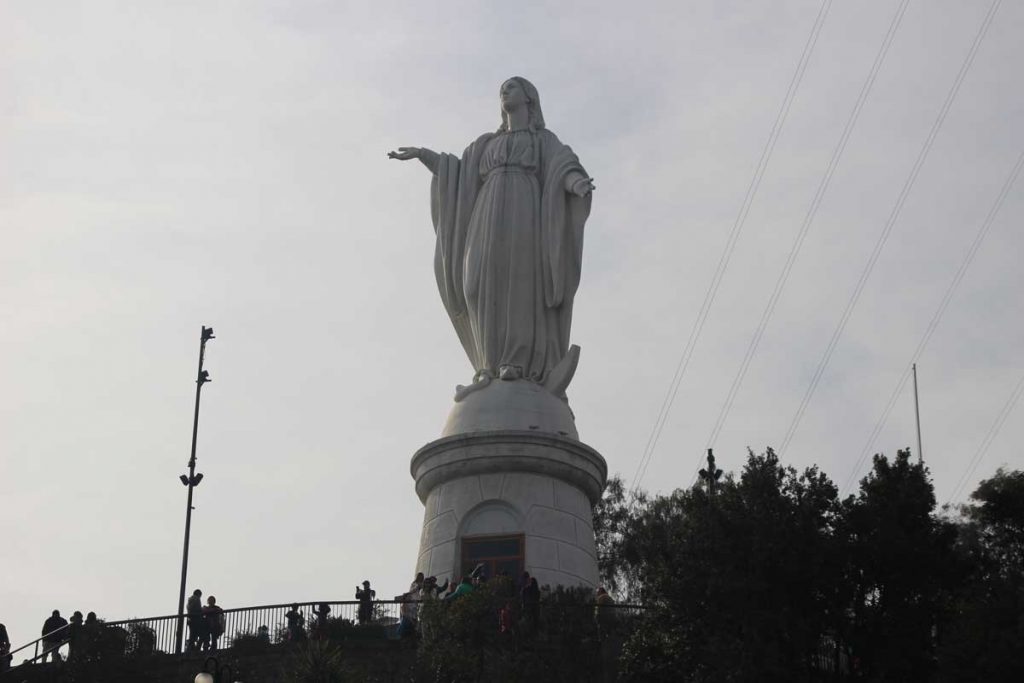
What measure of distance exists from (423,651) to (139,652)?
14.9ft

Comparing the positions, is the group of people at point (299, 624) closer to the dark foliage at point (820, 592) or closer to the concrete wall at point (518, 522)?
the concrete wall at point (518, 522)

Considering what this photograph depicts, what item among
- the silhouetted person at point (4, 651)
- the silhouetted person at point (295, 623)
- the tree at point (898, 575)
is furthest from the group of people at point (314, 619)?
the tree at point (898, 575)

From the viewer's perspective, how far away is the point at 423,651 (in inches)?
1158

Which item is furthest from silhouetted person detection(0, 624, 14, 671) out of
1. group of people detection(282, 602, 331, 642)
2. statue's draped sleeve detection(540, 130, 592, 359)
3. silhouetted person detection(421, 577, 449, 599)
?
statue's draped sleeve detection(540, 130, 592, 359)

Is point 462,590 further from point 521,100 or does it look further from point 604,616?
point 521,100

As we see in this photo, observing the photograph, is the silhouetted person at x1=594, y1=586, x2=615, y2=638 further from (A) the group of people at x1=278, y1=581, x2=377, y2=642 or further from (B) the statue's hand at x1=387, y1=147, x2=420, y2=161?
(B) the statue's hand at x1=387, y1=147, x2=420, y2=161

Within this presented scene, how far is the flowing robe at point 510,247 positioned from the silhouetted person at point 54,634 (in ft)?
28.6

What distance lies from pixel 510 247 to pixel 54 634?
432 inches

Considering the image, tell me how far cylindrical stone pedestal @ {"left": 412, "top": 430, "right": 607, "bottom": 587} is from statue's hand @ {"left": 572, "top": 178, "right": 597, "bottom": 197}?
4.78m

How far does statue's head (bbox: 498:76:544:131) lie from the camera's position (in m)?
38.2

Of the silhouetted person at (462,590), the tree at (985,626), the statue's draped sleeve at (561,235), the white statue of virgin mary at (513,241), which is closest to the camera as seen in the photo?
the tree at (985,626)

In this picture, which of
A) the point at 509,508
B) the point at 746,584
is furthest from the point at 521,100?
the point at 746,584

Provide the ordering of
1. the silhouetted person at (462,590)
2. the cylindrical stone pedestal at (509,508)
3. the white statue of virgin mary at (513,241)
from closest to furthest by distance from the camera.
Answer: the silhouetted person at (462,590) < the cylindrical stone pedestal at (509,508) < the white statue of virgin mary at (513,241)

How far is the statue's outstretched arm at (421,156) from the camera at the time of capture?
3853cm
